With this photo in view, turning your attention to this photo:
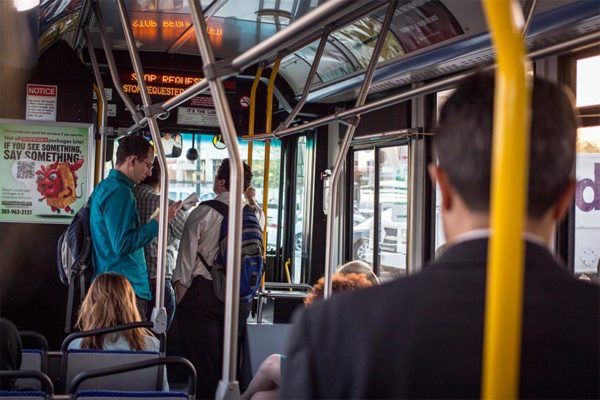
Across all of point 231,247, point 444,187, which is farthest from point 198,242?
point 444,187

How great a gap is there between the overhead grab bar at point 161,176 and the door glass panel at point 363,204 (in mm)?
4666

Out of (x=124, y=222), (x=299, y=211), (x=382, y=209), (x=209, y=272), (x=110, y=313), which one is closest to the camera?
(x=110, y=313)

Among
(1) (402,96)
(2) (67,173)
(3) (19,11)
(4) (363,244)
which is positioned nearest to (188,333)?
(2) (67,173)

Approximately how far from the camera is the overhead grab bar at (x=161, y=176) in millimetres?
3006

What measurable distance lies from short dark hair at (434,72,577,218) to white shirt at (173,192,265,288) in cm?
386

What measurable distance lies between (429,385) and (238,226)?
3.00 ft

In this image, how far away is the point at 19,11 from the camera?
418cm

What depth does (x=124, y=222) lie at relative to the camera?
4.19 meters

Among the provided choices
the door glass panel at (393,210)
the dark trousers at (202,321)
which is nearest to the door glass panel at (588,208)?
the dark trousers at (202,321)

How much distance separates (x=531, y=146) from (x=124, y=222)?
11.2ft

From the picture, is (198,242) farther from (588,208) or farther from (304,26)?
(304,26)

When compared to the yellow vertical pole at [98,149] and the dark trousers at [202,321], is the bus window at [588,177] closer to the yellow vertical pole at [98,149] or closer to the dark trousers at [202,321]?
the dark trousers at [202,321]

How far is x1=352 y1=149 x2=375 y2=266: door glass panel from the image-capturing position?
314 inches

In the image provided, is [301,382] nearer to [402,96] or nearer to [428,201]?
[402,96]
